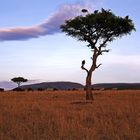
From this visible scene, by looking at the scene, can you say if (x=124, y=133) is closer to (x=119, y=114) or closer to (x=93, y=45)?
(x=119, y=114)

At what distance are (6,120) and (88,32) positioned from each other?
27233mm

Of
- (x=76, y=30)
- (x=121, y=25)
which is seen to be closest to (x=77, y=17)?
(x=76, y=30)

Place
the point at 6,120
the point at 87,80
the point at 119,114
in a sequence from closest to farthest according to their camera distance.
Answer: the point at 6,120 < the point at 119,114 < the point at 87,80

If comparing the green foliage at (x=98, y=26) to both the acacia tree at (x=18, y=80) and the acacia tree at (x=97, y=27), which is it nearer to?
the acacia tree at (x=97, y=27)

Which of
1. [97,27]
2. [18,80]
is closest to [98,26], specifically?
[97,27]

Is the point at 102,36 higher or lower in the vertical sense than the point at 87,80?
higher

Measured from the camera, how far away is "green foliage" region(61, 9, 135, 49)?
42.6 m

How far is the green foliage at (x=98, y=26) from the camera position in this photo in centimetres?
4262

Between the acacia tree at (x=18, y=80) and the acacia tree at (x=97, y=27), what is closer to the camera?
the acacia tree at (x=97, y=27)

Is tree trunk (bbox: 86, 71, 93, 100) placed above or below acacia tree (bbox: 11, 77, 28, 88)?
below

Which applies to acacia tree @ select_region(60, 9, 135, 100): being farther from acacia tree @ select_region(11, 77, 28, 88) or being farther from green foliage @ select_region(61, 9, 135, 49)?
acacia tree @ select_region(11, 77, 28, 88)

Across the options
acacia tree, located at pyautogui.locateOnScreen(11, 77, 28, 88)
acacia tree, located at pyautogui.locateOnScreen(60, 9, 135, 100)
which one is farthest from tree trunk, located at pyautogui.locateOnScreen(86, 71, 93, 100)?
acacia tree, located at pyautogui.locateOnScreen(11, 77, 28, 88)

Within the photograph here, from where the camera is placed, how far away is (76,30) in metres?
44.0

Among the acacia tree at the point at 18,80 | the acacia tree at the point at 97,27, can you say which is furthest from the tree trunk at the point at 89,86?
the acacia tree at the point at 18,80
